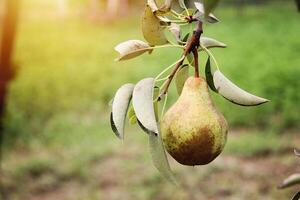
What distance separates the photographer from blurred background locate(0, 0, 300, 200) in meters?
3.35

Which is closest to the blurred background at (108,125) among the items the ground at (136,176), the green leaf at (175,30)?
the ground at (136,176)

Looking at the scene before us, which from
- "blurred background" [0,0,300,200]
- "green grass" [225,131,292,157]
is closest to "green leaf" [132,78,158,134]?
"blurred background" [0,0,300,200]

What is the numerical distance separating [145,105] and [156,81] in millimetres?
66

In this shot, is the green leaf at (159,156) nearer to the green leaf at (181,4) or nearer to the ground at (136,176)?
the green leaf at (181,4)

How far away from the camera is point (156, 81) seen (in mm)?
606

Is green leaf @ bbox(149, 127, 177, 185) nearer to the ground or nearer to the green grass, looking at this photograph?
the ground

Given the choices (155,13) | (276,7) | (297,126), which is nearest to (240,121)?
(297,126)

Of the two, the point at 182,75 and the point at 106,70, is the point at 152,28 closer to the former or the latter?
the point at 182,75

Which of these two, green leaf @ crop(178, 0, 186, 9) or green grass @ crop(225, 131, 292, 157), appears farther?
green grass @ crop(225, 131, 292, 157)

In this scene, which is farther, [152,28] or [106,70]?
[106,70]

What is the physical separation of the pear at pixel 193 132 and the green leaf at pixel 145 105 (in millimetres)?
37

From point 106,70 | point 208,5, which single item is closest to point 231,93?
point 208,5

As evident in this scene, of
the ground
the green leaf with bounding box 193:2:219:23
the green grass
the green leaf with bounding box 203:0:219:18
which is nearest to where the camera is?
the green leaf with bounding box 203:0:219:18

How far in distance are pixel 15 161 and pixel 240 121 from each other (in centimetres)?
143
